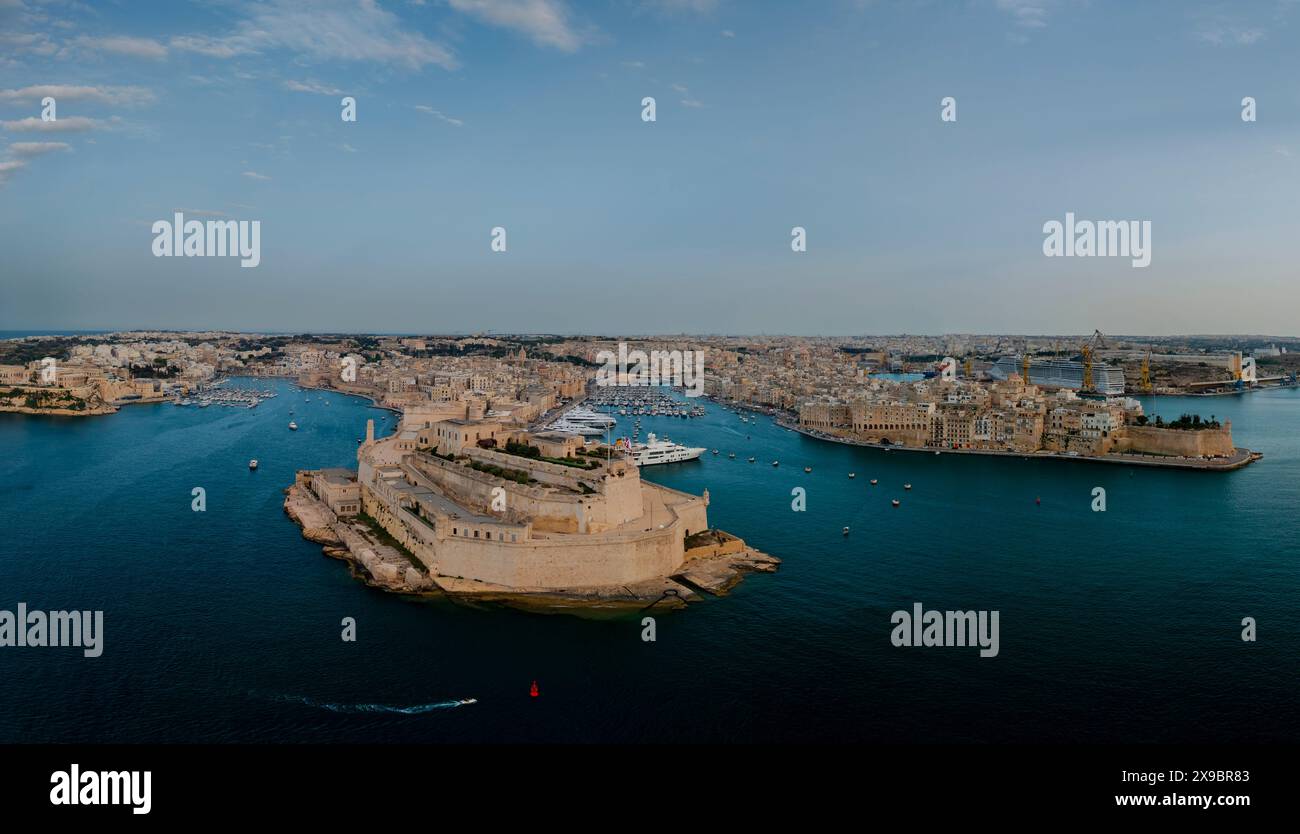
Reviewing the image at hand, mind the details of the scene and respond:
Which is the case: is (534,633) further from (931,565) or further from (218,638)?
(931,565)

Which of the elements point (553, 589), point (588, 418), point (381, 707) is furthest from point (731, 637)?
point (588, 418)

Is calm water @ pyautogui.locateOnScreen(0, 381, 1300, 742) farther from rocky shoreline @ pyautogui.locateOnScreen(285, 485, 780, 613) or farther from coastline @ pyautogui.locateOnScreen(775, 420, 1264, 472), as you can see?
coastline @ pyautogui.locateOnScreen(775, 420, 1264, 472)

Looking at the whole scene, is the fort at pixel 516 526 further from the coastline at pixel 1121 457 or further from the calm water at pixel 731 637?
the coastline at pixel 1121 457

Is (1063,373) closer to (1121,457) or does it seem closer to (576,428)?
(1121,457)

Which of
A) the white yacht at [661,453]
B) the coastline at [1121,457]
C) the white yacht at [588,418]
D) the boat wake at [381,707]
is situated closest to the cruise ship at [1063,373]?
the coastline at [1121,457]
